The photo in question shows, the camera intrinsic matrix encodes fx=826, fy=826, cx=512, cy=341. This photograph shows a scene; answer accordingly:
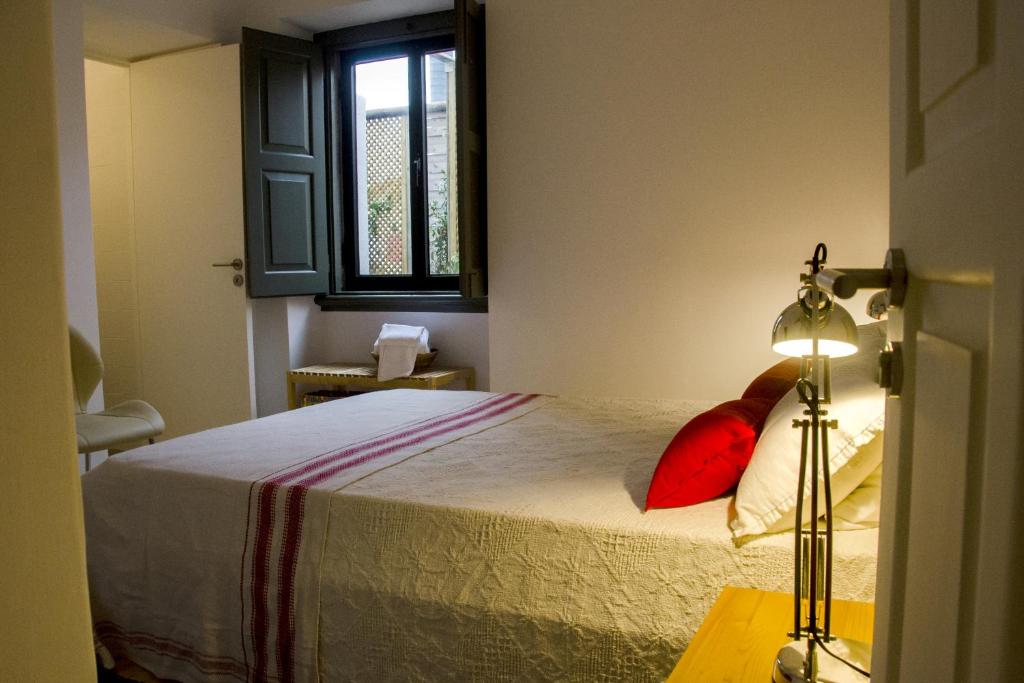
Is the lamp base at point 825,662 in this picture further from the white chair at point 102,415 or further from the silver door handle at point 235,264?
the silver door handle at point 235,264

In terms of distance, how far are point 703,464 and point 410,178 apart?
3625 mm

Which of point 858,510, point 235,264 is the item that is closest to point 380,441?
point 858,510

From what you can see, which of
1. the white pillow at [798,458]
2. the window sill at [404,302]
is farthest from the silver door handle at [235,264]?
the white pillow at [798,458]

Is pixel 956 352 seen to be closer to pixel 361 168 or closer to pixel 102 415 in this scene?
pixel 102 415

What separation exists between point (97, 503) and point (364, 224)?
130 inches

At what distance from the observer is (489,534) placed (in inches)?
68.4

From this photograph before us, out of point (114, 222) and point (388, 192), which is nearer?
point (388, 192)

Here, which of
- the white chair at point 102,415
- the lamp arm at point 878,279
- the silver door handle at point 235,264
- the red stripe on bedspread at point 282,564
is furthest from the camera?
the silver door handle at point 235,264

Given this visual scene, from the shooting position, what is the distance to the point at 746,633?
1.30 m

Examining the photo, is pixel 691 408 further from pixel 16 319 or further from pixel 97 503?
pixel 16 319

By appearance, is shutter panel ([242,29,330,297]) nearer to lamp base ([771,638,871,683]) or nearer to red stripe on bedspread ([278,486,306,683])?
red stripe on bedspread ([278,486,306,683])

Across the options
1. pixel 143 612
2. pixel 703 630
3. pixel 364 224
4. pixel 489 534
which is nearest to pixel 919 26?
pixel 703 630

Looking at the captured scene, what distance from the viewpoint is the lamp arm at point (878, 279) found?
0.69 m

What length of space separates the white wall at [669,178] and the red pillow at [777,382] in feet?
4.35
